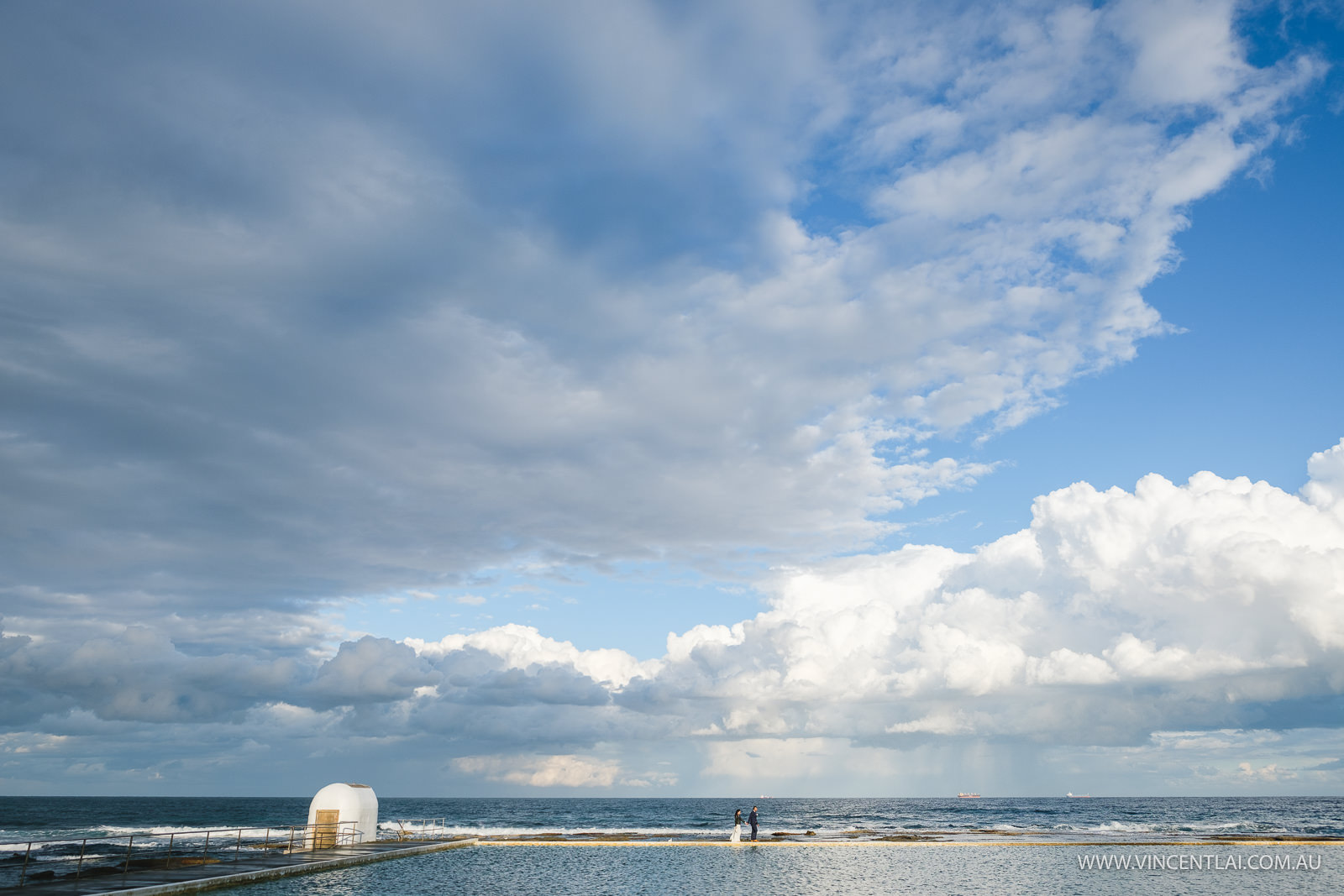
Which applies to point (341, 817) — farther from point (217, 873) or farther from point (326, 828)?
point (217, 873)

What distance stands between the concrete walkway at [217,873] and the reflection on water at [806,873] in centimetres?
122

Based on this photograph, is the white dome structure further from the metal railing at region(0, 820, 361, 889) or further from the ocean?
the ocean

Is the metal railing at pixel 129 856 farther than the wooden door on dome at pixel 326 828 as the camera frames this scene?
No

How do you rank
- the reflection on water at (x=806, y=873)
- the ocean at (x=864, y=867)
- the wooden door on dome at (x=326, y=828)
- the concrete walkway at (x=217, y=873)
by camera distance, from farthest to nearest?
the wooden door on dome at (x=326, y=828) → the ocean at (x=864, y=867) → the reflection on water at (x=806, y=873) → the concrete walkway at (x=217, y=873)

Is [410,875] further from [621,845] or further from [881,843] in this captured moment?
[881,843]

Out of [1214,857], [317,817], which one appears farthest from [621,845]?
[1214,857]

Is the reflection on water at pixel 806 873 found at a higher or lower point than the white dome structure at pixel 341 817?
lower

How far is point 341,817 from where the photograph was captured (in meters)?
50.6

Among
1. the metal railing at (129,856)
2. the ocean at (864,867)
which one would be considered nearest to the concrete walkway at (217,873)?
the metal railing at (129,856)

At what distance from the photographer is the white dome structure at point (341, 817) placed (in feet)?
161

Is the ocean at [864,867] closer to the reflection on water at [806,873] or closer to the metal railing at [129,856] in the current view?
the reflection on water at [806,873]

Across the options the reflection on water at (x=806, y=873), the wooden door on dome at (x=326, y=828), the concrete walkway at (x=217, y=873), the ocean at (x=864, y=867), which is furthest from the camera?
the wooden door on dome at (x=326, y=828)

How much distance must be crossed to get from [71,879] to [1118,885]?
4308 centimetres

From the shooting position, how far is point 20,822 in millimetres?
122312
